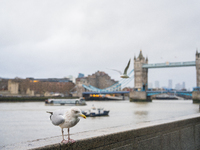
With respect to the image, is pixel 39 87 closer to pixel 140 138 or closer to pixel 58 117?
pixel 140 138

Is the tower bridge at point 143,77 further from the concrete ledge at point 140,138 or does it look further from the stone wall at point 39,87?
the concrete ledge at point 140,138

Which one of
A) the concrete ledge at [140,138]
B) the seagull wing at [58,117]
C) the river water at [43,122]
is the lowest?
the river water at [43,122]

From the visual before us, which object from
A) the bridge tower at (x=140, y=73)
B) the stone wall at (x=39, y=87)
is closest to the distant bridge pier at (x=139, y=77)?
the bridge tower at (x=140, y=73)

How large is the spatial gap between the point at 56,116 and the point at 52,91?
7289cm

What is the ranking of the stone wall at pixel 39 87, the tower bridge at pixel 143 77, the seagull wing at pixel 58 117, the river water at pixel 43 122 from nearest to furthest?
the seagull wing at pixel 58 117
the river water at pixel 43 122
the tower bridge at pixel 143 77
the stone wall at pixel 39 87

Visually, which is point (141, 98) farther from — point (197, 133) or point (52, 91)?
point (197, 133)

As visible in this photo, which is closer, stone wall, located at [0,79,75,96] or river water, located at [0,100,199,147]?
river water, located at [0,100,199,147]

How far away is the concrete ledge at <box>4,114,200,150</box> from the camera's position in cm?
231

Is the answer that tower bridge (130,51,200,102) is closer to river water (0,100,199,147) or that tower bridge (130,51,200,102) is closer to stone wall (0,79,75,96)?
stone wall (0,79,75,96)

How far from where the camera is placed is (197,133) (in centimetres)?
415

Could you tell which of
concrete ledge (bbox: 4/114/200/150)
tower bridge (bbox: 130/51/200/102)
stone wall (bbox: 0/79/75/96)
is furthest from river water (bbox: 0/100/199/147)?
stone wall (bbox: 0/79/75/96)

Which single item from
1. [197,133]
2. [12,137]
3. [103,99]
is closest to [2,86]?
[103,99]

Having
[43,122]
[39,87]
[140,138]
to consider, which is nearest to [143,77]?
[39,87]

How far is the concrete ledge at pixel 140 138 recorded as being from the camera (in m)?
2.31
